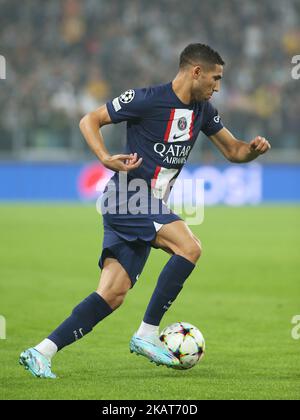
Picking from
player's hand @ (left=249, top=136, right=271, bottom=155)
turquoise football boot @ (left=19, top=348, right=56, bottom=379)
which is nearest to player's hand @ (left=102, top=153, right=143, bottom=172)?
player's hand @ (left=249, top=136, right=271, bottom=155)

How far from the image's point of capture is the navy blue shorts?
6.28 meters

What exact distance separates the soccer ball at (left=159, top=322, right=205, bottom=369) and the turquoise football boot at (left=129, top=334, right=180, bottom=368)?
0.03m

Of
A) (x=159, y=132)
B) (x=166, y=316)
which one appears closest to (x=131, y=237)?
(x=159, y=132)

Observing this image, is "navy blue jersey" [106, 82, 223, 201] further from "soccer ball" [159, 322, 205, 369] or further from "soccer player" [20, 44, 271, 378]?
"soccer ball" [159, 322, 205, 369]

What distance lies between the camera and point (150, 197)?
21.0ft

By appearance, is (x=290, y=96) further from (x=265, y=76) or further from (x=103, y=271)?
(x=103, y=271)

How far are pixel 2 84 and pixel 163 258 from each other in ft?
39.6

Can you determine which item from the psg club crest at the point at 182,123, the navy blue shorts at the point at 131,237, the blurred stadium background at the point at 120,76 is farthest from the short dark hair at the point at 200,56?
the blurred stadium background at the point at 120,76

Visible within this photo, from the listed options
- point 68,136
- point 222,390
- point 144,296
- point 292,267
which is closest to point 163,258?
point 292,267

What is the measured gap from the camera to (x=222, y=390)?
561 cm

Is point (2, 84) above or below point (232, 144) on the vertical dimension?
above

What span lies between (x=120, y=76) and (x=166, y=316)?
17766 millimetres

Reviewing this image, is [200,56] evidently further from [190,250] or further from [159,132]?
[190,250]
